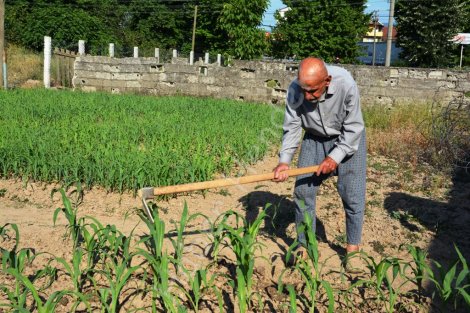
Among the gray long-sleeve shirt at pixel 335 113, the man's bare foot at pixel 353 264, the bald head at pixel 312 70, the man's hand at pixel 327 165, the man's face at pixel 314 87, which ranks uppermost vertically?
the bald head at pixel 312 70

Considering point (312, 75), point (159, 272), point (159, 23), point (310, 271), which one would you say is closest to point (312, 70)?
point (312, 75)

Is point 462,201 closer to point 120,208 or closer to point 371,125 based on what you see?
point 120,208

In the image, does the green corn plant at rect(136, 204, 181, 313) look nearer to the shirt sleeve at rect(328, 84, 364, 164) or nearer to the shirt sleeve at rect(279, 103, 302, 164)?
the shirt sleeve at rect(279, 103, 302, 164)

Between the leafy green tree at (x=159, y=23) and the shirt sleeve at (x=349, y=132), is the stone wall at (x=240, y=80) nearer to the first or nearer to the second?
the shirt sleeve at (x=349, y=132)

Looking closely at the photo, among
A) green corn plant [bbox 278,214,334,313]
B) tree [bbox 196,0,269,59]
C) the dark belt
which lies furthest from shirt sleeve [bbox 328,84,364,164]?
tree [bbox 196,0,269,59]

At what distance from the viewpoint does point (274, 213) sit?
412 cm

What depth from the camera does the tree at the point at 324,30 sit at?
3356 cm

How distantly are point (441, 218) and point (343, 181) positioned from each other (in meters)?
1.65

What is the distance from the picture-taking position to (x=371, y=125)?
8.96 metres

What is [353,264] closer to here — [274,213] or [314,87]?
[274,213]

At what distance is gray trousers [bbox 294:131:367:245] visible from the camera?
3.27 metres

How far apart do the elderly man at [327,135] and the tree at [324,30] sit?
3124cm

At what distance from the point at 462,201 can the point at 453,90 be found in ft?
23.7

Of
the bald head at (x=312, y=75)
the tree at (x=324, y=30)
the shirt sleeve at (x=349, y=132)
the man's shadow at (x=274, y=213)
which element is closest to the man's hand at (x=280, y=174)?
the shirt sleeve at (x=349, y=132)
